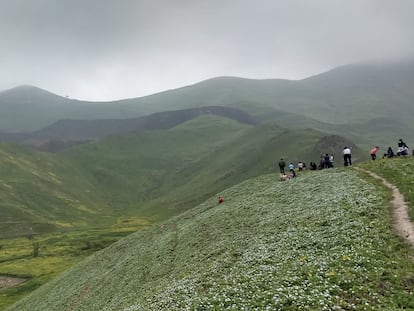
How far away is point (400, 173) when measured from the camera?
52.7 m

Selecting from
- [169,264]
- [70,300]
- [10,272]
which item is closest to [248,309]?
[169,264]

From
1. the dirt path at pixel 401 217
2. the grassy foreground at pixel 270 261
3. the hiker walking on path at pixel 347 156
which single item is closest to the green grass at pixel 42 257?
the grassy foreground at pixel 270 261

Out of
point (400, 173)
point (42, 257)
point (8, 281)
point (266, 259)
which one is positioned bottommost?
point (42, 257)

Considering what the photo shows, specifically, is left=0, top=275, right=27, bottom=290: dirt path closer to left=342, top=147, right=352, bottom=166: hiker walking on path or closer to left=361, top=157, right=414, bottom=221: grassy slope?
left=342, top=147, right=352, bottom=166: hiker walking on path

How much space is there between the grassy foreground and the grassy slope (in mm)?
2257

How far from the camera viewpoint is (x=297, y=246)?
117 ft

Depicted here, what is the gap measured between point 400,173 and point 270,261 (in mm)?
27506

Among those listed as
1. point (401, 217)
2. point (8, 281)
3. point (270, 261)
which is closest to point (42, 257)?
point (8, 281)

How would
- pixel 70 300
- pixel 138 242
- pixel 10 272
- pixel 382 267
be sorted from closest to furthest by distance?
pixel 382 267 → pixel 70 300 → pixel 138 242 → pixel 10 272

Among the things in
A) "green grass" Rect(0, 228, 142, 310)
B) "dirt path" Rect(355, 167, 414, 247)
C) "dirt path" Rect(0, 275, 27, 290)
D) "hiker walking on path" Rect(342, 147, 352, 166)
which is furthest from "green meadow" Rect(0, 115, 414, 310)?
"dirt path" Rect(0, 275, 27, 290)

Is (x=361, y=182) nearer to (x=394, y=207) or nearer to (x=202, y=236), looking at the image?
(x=394, y=207)

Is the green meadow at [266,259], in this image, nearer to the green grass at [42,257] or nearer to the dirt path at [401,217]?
the dirt path at [401,217]

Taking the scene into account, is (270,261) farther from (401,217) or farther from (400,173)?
(400,173)

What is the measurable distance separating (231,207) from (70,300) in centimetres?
2630
